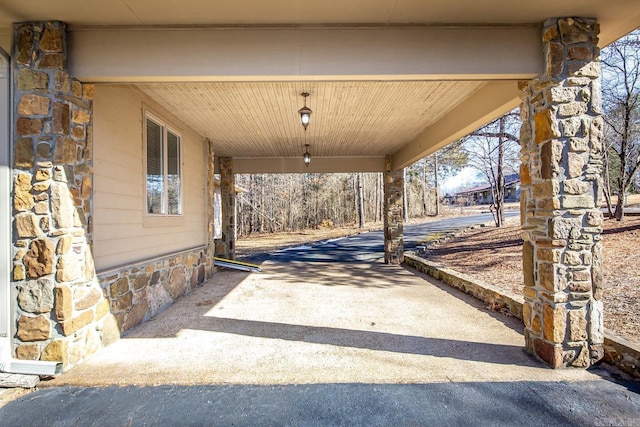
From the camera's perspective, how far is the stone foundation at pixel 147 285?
3.91 meters

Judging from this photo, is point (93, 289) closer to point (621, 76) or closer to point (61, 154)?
point (61, 154)

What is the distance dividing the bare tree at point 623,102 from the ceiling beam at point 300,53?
6.69 m

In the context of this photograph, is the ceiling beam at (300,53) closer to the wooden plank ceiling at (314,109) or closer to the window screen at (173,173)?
the wooden plank ceiling at (314,109)

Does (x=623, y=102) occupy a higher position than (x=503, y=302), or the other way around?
(x=623, y=102)

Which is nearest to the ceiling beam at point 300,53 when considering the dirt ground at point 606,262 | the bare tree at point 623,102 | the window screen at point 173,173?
the window screen at point 173,173

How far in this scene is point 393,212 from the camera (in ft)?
Result: 31.1

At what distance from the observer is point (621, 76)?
26.7ft

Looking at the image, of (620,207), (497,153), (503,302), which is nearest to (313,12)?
(503,302)

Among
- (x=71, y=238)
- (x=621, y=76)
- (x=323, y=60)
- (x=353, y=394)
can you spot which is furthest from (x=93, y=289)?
(x=621, y=76)

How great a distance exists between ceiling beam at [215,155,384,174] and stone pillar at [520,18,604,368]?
6.47 metres

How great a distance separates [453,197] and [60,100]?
42.7 meters

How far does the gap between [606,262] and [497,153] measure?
7.66 metres

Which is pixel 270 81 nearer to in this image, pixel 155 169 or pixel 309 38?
pixel 309 38

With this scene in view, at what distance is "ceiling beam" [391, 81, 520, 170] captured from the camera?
400 cm
